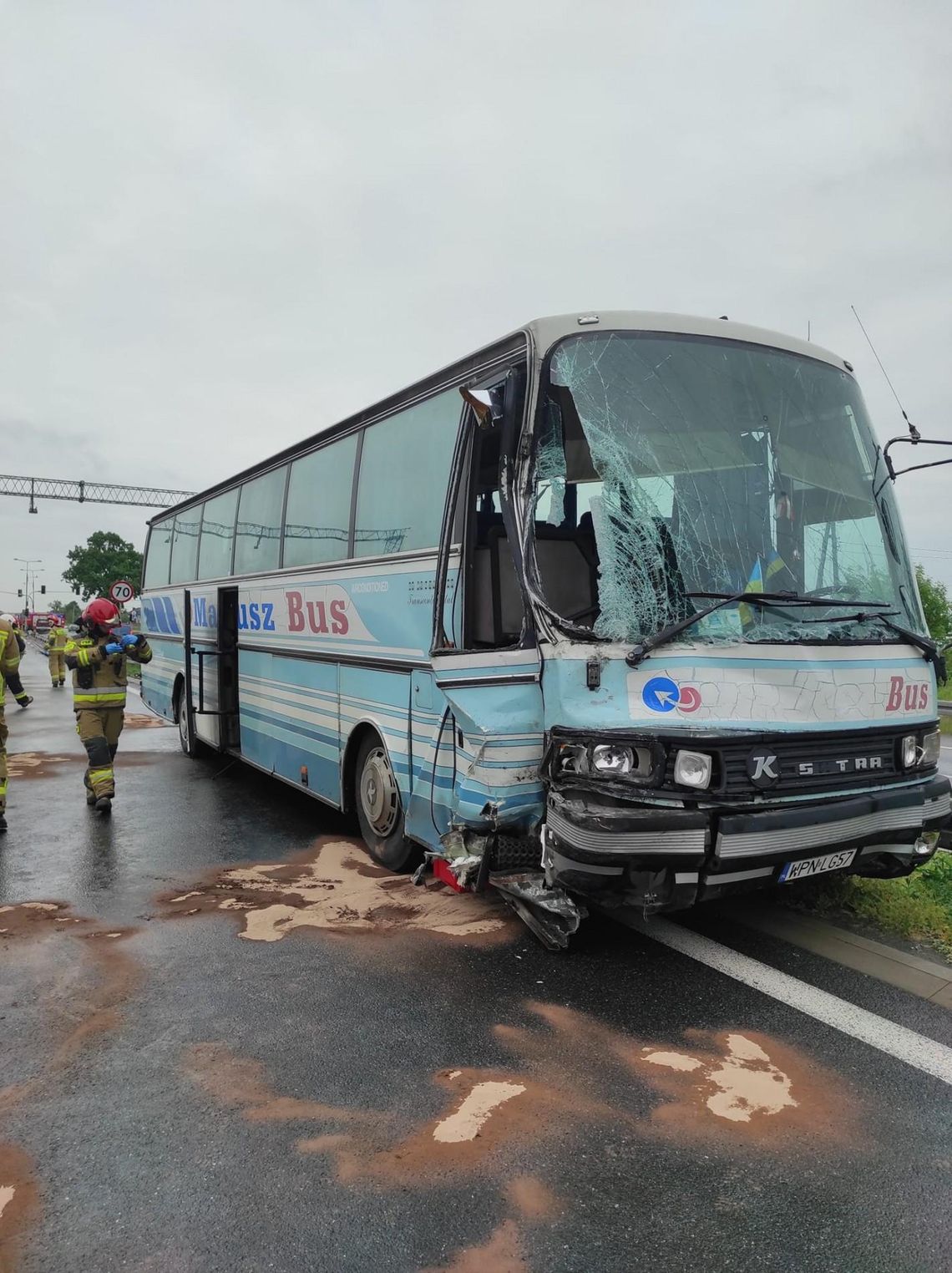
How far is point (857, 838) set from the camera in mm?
4164

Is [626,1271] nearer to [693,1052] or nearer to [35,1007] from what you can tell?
[693,1052]

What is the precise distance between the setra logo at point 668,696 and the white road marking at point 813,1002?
1.40 meters

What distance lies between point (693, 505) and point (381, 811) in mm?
3134

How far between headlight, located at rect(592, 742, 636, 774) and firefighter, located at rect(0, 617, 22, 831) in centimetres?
582

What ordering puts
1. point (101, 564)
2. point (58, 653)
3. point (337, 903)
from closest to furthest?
point (337, 903)
point (58, 653)
point (101, 564)

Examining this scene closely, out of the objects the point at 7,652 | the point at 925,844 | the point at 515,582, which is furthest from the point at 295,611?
the point at 925,844

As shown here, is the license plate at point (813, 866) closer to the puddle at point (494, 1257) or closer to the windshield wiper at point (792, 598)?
the windshield wiper at point (792, 598)

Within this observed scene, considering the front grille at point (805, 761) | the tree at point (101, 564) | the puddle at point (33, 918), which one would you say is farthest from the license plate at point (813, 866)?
the tree at point (101, 564)

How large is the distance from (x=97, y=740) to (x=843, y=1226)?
24.2ft

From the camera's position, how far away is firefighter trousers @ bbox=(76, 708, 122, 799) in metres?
8.22

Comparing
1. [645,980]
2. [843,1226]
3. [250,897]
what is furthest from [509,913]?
[843,1226]

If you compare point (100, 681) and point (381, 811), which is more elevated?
point (100, 681)

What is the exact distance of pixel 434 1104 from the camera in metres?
3.20

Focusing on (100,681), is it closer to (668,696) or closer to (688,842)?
(668,696)
